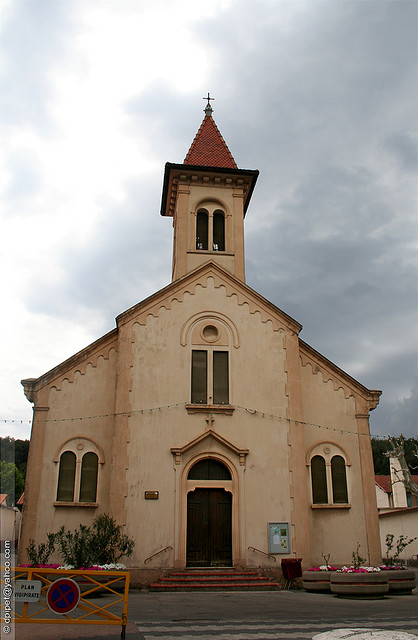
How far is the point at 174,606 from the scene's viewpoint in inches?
550

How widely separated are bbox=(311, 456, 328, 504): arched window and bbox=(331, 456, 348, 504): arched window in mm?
369

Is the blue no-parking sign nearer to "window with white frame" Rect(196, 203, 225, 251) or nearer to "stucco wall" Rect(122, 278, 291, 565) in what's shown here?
"stucco wall" Rect(122, 278, 291, 565)

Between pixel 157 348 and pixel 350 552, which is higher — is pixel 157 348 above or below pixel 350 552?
above

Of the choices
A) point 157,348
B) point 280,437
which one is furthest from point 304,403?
point 157,348

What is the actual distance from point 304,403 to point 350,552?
19.4 feet

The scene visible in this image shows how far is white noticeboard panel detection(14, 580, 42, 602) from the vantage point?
7.74m

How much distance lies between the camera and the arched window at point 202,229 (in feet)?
87.1

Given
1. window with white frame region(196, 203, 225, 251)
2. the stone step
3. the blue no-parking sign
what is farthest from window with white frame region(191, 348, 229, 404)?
the blue no-parking sign

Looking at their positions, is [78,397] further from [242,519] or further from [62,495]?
[242,519]

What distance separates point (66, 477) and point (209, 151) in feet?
58.9

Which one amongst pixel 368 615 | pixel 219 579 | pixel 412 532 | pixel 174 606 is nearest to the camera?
pixel 368 615

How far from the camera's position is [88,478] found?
20391mm

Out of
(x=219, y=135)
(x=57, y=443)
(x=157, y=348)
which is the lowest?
(x=57, y=443)

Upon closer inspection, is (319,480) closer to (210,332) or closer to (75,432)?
(210,332)
